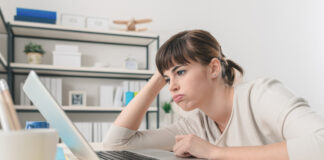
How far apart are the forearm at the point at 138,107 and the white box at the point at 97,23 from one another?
1.82 metres

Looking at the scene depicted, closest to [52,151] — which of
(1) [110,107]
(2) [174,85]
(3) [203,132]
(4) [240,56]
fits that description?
(2) [174,85]

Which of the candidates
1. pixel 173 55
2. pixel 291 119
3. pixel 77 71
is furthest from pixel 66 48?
pixel 291 119

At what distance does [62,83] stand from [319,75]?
9.62 ft

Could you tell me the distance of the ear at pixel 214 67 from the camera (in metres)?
1.06

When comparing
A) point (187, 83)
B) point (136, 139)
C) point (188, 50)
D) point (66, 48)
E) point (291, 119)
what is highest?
point (66, 48)

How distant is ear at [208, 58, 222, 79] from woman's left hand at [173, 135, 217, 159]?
0.35m

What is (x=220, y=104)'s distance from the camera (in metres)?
1.09

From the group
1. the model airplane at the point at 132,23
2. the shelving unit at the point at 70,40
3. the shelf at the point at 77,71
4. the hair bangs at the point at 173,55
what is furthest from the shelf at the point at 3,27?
the hair bangs at the point at 173,55

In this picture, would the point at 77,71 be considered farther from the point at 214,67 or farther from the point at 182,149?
the point at 182,149

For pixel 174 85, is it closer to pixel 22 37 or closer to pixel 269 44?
pixel 22 37

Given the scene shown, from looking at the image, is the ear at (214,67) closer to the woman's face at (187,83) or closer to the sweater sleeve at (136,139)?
the woman's face at (187,83)

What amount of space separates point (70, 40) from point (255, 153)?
2.59 meters

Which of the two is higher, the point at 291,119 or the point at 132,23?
the point at 132,23

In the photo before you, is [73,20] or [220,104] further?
A: [73,20]
